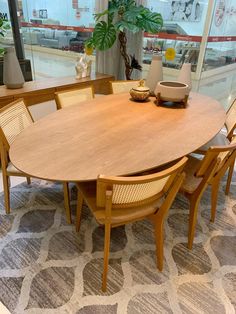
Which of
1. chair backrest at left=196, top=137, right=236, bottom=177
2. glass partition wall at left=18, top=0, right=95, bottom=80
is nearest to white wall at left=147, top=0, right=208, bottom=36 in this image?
glass partition wall at left=18, top=0, right=95, bottom=80

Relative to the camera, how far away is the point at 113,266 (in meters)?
1.59

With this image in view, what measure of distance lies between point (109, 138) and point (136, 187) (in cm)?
49

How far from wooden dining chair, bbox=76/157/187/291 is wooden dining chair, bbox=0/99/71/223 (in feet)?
1.81

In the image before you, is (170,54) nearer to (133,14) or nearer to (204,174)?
(133,14)

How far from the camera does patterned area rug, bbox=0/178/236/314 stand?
138cm

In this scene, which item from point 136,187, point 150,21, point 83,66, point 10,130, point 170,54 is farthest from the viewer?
point 170,54

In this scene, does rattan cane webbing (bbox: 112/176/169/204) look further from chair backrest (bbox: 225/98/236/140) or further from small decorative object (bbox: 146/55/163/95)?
small decorative object (bbox: 146/55/163/95)

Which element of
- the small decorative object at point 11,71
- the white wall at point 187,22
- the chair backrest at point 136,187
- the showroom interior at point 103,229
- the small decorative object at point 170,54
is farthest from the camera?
the small decorative object at point 170,54

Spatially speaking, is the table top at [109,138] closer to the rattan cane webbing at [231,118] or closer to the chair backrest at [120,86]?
Result: the rattan cane webbing at [231,118]

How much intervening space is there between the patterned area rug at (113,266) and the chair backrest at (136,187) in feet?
1.71

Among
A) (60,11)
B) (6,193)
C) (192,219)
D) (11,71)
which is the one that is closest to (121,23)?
(11,71)

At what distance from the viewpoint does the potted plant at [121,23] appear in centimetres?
297

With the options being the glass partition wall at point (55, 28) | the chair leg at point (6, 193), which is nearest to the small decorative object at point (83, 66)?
the glass partition wall at point (55, 28)

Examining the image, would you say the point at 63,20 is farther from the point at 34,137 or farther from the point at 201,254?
the point at 201,254
